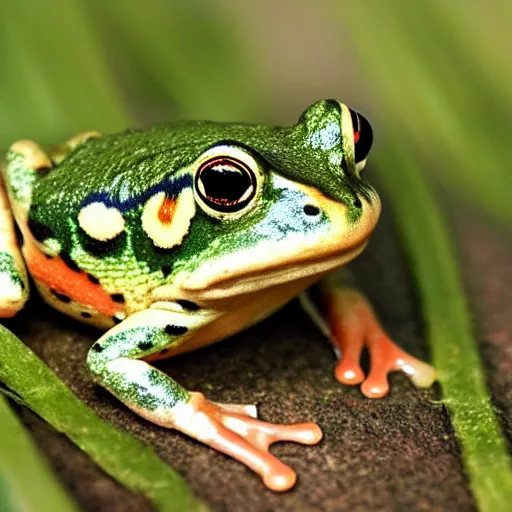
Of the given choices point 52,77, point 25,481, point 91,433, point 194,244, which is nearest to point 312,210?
point 194,244

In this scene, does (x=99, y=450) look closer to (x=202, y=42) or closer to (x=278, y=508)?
(x=278, y=508)

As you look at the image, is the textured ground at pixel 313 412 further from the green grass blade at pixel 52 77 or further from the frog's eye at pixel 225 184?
the green grass blade at pixel 52 77

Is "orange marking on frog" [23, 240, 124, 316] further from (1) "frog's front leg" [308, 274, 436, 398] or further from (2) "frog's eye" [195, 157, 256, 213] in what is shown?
(1) "frog's front leg" [308, 274, 436, 398]

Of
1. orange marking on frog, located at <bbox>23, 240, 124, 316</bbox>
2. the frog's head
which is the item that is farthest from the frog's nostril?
orange marking on frog, located at <bbox>23, 240, 124, 316</bbox>

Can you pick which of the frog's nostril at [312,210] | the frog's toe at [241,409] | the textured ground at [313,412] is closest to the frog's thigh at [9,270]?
the textured ground at [313,412]

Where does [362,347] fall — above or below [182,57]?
below

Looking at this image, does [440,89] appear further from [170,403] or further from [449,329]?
[170,403]

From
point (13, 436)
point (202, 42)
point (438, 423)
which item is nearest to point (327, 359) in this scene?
point (438, 423)
